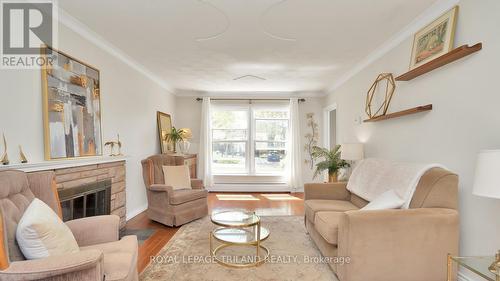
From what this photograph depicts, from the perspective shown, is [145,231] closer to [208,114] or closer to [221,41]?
[221,41]

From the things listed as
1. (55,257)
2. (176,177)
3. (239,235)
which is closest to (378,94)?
(239,235)

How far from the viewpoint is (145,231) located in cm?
358

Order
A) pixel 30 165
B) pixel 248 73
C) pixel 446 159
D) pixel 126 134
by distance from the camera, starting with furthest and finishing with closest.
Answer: pixel 248 73 < pixel 126 134 < pixel 446 159 < pixel 30 165

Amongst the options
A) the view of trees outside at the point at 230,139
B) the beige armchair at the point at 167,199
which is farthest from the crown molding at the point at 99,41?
the view of trees outside at the point at 230,139

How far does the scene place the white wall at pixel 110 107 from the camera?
7.09ft

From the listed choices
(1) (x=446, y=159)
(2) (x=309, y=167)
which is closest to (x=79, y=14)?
(1) (x=446, y=159)

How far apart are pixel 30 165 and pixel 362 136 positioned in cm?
405

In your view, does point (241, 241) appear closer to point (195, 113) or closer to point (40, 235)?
point (40, 235)

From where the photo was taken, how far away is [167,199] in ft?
12.3

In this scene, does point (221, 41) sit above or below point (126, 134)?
above

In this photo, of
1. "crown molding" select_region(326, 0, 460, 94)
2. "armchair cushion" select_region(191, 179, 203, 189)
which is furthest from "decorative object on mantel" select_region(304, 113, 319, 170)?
"armchair cushion" select_region(191, 179, 203, 189)

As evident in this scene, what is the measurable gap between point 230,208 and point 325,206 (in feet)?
7.59

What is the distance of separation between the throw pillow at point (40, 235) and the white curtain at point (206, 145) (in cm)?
487
